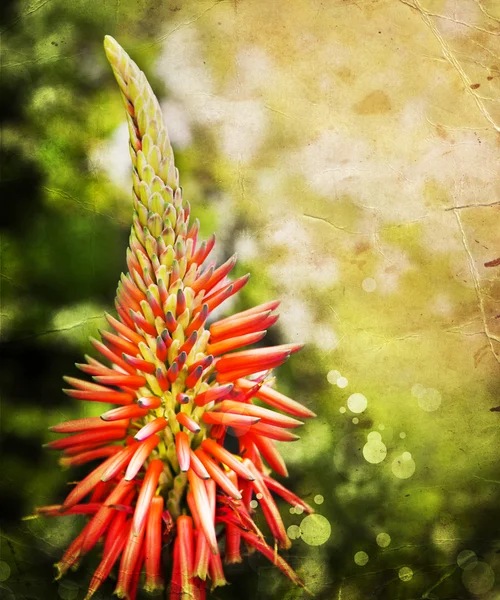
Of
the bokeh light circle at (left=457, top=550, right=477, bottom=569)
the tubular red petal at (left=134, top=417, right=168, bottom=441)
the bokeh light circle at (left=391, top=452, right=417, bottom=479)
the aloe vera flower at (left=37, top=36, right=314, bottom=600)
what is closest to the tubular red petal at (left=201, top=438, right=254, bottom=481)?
the aloe vera flower at (left=37, top=36, right=314, bottom=600)

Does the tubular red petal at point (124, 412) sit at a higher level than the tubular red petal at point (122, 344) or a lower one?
lower

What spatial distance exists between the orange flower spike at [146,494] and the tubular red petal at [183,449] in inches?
2.3

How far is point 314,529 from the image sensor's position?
2.17 metres

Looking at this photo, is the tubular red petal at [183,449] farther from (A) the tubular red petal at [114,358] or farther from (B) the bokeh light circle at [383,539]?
(B) the bokeh light circle at [383,539]

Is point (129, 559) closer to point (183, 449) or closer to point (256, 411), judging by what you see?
point (183, 449)

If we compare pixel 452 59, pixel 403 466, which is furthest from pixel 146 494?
pixel 452 59

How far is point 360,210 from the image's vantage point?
2.20 m

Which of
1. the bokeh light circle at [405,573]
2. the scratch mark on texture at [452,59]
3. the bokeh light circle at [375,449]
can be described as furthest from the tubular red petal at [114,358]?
the scratch mark on texture at [452,59]

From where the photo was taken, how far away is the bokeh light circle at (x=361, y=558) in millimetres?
2184

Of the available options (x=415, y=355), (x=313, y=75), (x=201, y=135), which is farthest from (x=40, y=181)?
(x=415, y=355)

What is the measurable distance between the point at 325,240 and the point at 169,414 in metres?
0.59

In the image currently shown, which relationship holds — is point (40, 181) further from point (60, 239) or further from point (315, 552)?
point (315, 552)

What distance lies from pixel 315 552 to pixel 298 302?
2.04 feet

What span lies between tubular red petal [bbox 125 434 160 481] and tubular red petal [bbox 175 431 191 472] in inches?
2.0
